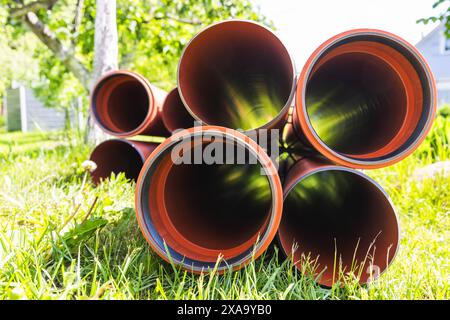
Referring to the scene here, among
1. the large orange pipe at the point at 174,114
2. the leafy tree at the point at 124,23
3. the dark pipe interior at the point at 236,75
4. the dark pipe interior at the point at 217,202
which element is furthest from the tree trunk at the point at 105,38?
the dark pipe interior at the point at 217,202

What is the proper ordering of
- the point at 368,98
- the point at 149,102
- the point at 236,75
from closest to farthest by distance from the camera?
the point at 368,98 → the point at 236,75 → the point at 149,102

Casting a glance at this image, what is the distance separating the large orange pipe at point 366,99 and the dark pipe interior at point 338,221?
0.19m

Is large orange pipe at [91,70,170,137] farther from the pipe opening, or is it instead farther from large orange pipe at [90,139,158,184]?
the pipe opening

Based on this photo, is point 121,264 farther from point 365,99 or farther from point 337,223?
point 365,99

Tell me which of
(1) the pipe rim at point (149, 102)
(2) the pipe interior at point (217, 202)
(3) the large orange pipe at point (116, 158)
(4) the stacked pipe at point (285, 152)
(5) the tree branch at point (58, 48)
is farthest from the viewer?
(5) the tree branch at point (58, 48)

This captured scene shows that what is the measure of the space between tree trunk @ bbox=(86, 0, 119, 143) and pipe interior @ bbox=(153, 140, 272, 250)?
2.34m

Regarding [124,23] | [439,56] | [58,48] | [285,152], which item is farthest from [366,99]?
[439,56]

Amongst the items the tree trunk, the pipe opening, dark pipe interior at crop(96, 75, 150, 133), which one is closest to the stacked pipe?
the pipe opening

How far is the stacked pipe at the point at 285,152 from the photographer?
4.42 ft

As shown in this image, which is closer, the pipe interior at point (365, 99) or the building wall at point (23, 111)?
the pipe interior at point (365, 99)

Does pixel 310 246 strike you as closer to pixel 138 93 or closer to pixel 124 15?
pixel 138 93

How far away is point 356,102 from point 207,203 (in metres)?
1.02

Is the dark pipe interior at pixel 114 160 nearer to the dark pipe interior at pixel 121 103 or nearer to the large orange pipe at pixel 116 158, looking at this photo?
the large orange pipe at pixel 116 158

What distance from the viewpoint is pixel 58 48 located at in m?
4.64
